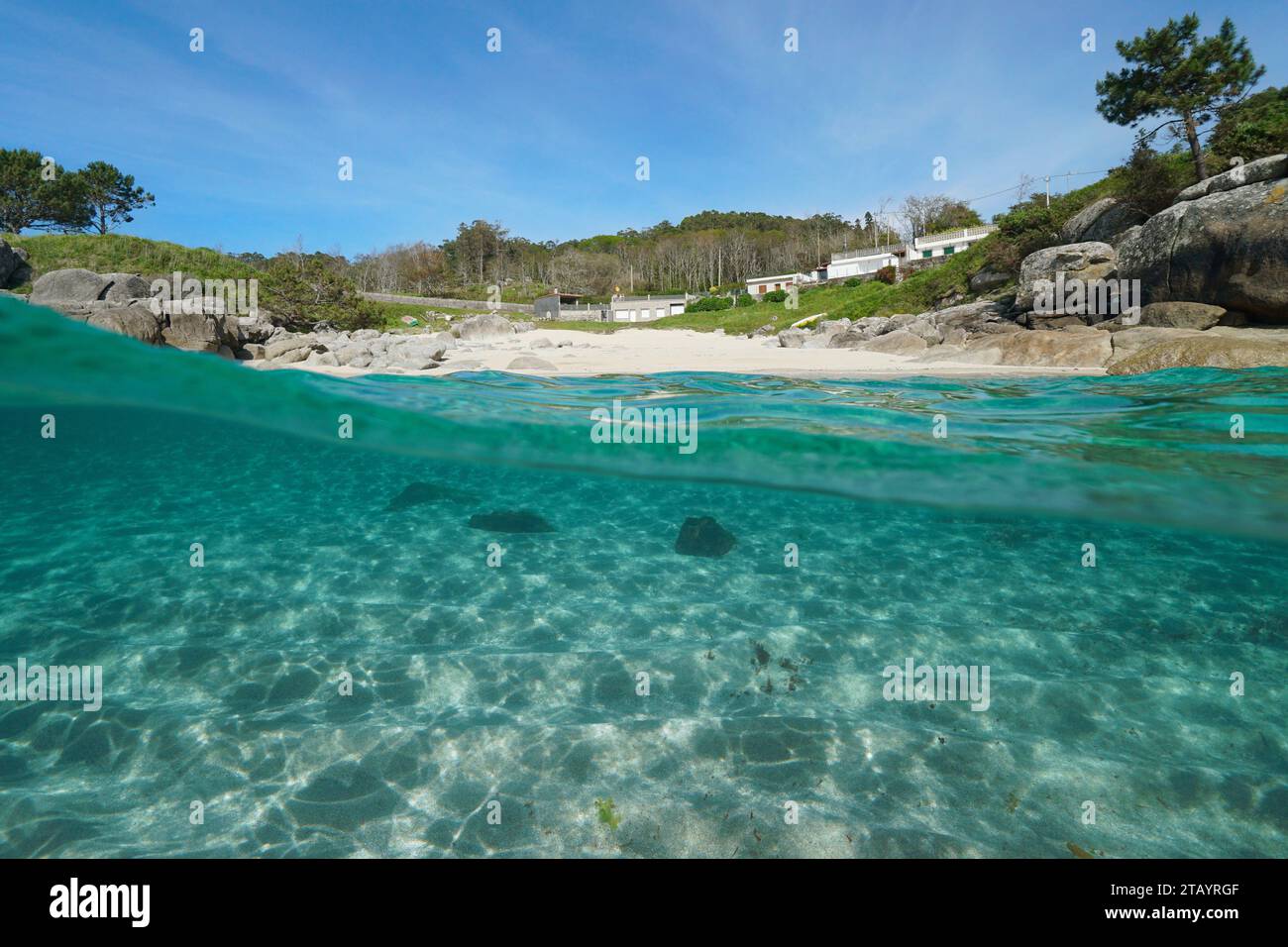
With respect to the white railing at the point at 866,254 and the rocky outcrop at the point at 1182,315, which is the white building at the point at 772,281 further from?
the rocky outcrop at the point at 1182,315

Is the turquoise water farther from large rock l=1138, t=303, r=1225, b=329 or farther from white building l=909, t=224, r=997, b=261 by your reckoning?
white building l=909, t=224, r=997, b=261

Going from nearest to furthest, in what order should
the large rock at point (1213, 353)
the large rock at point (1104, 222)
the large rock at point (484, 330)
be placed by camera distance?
the large rock at point (1213, 353), the large rock at point (1104, 222), the large rock at point (484, 330)

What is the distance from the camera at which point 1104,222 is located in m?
25.2

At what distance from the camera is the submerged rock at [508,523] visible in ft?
38.1

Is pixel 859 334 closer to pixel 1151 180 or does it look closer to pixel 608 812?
pixel 1151 180

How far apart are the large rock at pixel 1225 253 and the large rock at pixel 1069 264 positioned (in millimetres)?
2715

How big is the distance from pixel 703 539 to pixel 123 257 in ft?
153

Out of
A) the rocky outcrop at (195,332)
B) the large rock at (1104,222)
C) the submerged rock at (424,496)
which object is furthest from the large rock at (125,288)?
the large rock at (1104,222)

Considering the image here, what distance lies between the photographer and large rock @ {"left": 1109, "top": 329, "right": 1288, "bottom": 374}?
11.8 m

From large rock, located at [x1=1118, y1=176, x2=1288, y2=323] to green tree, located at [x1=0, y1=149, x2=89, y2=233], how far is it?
67169 mm

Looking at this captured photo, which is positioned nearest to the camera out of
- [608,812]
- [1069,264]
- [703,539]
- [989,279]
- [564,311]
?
[608,812]

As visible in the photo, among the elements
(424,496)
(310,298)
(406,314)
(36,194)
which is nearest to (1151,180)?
(424,496)

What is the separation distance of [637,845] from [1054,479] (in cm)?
Answer: 796

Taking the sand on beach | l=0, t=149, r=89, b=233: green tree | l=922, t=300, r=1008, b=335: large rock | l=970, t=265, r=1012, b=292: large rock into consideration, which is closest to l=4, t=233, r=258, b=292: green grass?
l=0, t=149, r=89, b=233: green tree
